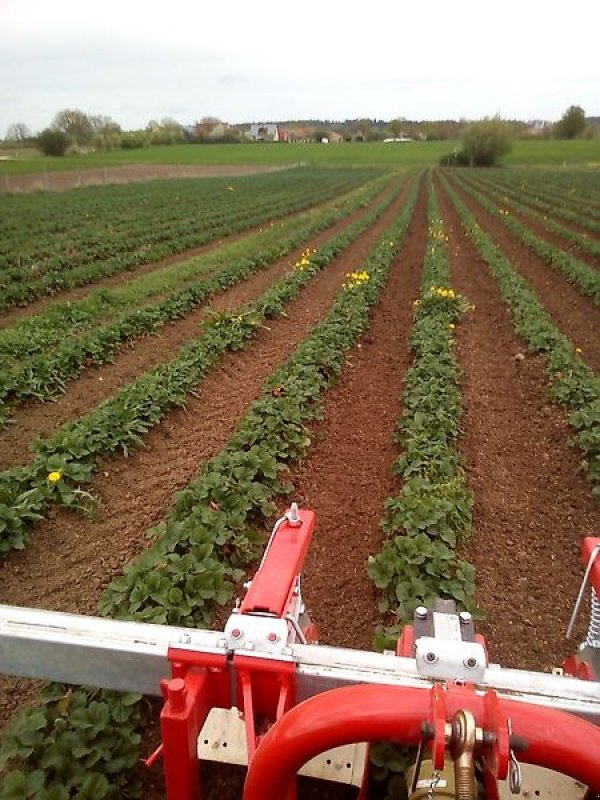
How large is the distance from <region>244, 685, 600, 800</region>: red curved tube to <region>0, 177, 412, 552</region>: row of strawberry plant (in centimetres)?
398

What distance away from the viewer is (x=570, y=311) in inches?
466

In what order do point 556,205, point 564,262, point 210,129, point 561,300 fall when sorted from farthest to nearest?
point 210,129, point 556,205, point 564,262, point 561,300

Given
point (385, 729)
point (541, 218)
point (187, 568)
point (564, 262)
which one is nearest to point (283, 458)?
point (187, 568)

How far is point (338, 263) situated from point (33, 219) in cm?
1341

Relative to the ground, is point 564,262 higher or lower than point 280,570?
lower

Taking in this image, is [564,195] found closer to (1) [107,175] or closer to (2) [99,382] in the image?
(1) [107,175]

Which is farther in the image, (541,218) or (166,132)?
(166,132)

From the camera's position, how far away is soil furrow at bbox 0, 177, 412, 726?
432 centimetres

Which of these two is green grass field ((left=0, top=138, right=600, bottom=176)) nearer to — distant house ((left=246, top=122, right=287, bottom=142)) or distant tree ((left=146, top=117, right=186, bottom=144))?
distant tree ((left=146, top=117, right=186, bottom=144))

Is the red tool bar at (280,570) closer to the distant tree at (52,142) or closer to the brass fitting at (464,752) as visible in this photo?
the brass fitting at (464,752)

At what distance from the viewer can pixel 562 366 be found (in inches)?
314

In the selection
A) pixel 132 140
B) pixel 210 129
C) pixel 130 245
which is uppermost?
pixel 210 129

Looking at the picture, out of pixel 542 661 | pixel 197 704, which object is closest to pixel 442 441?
pixel 542 661

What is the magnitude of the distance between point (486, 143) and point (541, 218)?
59623 mm
